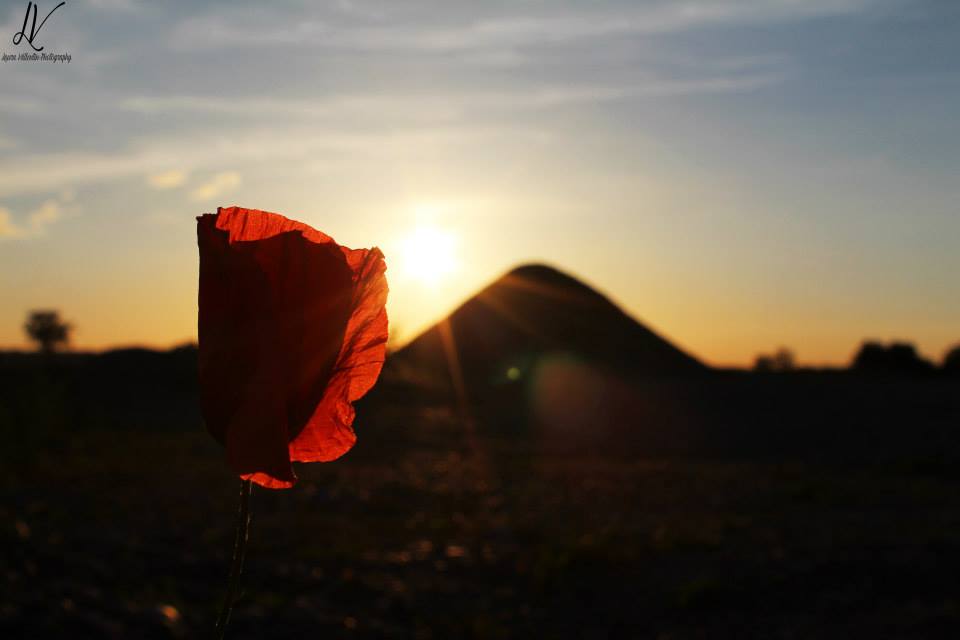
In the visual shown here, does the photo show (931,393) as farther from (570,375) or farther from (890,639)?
(890,639)

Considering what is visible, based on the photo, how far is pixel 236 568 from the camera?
20.6 inches

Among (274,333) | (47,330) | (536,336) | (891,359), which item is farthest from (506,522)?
(47,330)

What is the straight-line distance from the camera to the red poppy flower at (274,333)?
607mm

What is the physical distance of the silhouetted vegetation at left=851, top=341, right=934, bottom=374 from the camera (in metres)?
30.7

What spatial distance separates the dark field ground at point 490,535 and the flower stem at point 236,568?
3.98m

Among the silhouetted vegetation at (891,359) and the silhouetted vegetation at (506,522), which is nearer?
the silhouetted vegetation at (506,522)

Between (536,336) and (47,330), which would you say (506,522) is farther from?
(47,330)

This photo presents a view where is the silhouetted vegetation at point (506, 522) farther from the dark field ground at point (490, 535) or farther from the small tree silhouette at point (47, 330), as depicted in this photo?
the small tree silhouette at point (47, 330)

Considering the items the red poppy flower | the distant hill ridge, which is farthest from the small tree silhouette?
the red poppy flower

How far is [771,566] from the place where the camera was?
6.38 meters

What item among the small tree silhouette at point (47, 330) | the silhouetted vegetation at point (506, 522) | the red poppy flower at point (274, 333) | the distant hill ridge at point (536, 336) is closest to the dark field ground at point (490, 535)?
the silhouetted vegetation at point (506, 522)

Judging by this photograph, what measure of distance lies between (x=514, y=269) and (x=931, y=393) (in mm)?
22472

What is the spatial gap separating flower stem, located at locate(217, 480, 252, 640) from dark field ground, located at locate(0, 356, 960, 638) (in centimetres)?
398

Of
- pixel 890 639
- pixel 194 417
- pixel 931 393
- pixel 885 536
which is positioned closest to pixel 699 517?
pixel 885 536
